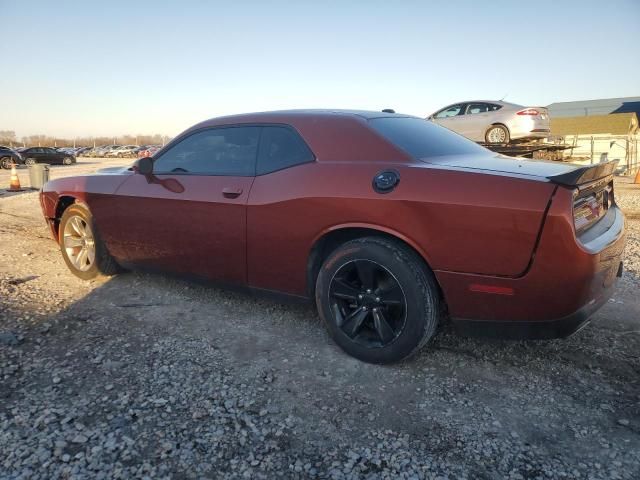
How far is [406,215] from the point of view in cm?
257

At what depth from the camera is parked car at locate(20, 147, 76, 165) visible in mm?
27052

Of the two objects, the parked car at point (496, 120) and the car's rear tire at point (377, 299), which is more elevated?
the parked car at point (496, 120)

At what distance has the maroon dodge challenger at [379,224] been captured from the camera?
2330 millimetres

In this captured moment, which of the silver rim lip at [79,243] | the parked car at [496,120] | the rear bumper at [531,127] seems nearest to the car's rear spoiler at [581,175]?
the silver rim lip at [79,243]

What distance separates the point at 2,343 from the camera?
2982 mm

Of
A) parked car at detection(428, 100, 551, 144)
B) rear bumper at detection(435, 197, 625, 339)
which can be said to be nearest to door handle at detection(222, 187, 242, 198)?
rear bumper at detection(435, 197, 625, 339)

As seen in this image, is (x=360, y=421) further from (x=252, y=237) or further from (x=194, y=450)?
(x=252, y=237)

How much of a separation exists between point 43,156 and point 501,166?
32.0 m

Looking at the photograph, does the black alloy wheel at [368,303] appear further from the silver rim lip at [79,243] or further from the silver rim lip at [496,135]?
the silver rim lip at [496,135]

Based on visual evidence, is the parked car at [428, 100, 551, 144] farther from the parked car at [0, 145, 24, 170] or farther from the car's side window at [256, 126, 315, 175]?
the parked car at [0, 145, 24, 170]

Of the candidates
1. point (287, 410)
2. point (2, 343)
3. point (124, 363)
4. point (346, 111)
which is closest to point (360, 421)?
point (287, 410)

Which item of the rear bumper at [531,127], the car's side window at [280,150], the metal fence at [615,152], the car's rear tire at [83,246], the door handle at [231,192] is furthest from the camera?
the metal fence at [615,152]

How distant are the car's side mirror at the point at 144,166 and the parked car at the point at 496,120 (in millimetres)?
8637

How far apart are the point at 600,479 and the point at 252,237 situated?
2.27 metres
